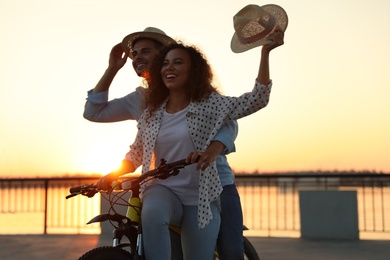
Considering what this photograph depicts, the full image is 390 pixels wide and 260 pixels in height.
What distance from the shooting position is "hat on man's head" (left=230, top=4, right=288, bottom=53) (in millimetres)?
3926

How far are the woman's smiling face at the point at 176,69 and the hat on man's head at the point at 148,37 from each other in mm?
561

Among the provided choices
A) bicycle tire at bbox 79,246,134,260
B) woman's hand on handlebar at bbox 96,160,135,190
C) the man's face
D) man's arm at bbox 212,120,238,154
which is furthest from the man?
bicycle tire at bbox 79,246,134,260

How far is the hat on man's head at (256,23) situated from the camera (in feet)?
12.9

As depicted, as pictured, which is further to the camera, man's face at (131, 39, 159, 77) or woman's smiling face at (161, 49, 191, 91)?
man's face at (131, 39, 159, 77)

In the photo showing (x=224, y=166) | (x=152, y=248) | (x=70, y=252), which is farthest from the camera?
(x=70, y=252)

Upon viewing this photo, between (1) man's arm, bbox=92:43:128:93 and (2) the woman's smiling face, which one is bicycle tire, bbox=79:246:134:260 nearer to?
(2) the woman's smiling face

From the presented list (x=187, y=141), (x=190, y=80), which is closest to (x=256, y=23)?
(x=190, y=80)

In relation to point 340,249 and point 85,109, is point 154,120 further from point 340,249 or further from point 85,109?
point 340,249

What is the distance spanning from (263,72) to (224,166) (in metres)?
0.58

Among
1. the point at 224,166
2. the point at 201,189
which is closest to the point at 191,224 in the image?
the point at 201,189

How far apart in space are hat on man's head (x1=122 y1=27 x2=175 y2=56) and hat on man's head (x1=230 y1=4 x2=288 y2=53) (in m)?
0.70

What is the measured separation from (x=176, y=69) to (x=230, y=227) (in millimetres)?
877

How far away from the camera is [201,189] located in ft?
12.8

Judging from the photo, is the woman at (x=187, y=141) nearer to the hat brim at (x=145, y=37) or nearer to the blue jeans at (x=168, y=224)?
the blue jeans at (x=168, y=224)
